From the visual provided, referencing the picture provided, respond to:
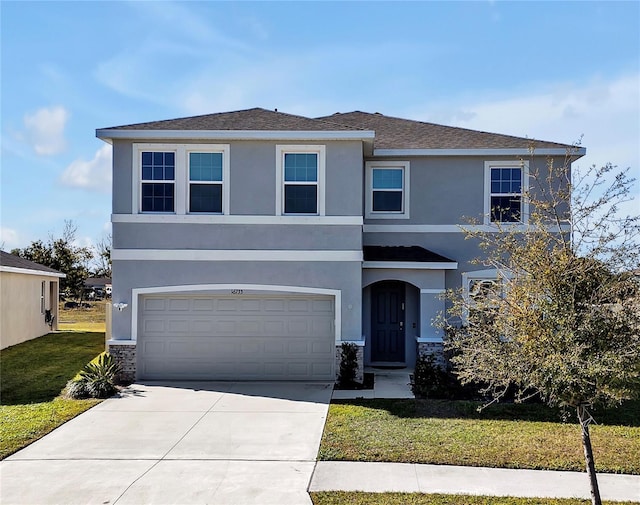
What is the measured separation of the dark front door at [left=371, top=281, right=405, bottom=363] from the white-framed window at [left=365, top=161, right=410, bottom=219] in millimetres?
1977

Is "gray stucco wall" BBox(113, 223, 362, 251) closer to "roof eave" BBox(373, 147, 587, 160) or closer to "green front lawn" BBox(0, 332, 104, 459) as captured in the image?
"roof eave" BBox(373, 147, 587, 160)

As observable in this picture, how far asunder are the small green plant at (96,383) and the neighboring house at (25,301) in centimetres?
783

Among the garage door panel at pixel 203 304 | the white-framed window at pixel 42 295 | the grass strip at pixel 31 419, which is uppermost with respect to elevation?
the garage door panel at pixel 203 304

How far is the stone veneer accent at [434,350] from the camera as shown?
558 inches

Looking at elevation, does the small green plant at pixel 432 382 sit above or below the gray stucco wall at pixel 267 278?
below

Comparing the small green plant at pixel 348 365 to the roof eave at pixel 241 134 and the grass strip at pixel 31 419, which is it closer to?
the roof eave at pixel 241 134

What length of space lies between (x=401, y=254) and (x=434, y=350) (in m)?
2.61

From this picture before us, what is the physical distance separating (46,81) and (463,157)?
36.0 feet

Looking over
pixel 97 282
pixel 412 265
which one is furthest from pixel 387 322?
pixel 97 282

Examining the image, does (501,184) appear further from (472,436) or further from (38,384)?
(38,384)

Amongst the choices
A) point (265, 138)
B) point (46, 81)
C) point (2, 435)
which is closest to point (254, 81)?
point (265, 138)

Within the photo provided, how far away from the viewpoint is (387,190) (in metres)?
16.1

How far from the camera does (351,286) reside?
45.0ft

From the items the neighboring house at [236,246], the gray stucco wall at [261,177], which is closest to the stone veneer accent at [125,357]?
the neighboring house at [236,246]
